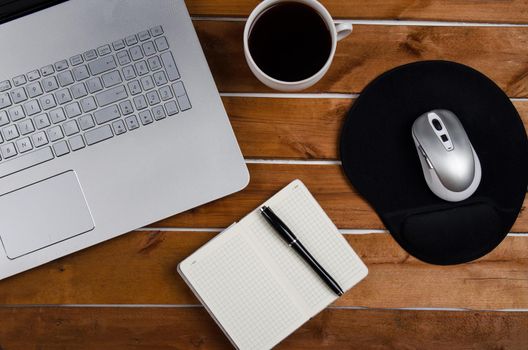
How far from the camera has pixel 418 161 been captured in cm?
71

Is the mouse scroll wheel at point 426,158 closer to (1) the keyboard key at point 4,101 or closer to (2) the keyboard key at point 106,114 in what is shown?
(2) the keyboard key at point 106,114

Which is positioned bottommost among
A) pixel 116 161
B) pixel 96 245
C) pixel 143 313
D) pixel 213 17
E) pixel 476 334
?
pixel 476 334

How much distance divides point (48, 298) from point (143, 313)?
135mm

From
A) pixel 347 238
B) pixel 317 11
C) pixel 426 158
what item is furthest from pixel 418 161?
pixel 317 11

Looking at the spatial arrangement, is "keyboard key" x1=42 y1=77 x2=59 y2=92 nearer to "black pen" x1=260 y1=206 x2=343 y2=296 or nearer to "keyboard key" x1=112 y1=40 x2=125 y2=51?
"keyboard key" x1=112 y1=40 x2=125 y2=51

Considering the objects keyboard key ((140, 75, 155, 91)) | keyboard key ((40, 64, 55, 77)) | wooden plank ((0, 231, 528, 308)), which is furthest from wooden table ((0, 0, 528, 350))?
keyboard key ((40, 64, 55, 77))

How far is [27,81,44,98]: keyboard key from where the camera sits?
658 millimetres

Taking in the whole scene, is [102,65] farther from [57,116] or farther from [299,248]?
[299,248]

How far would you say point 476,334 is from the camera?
0.73 meters

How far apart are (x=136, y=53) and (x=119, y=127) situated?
10 centimetres

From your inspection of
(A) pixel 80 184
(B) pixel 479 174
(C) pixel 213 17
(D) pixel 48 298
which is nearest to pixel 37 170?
(A) pixel 80 184

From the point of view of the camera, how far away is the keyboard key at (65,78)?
66cm

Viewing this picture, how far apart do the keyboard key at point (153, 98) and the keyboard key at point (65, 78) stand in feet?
0.33

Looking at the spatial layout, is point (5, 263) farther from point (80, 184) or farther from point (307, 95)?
point (307, 95)
